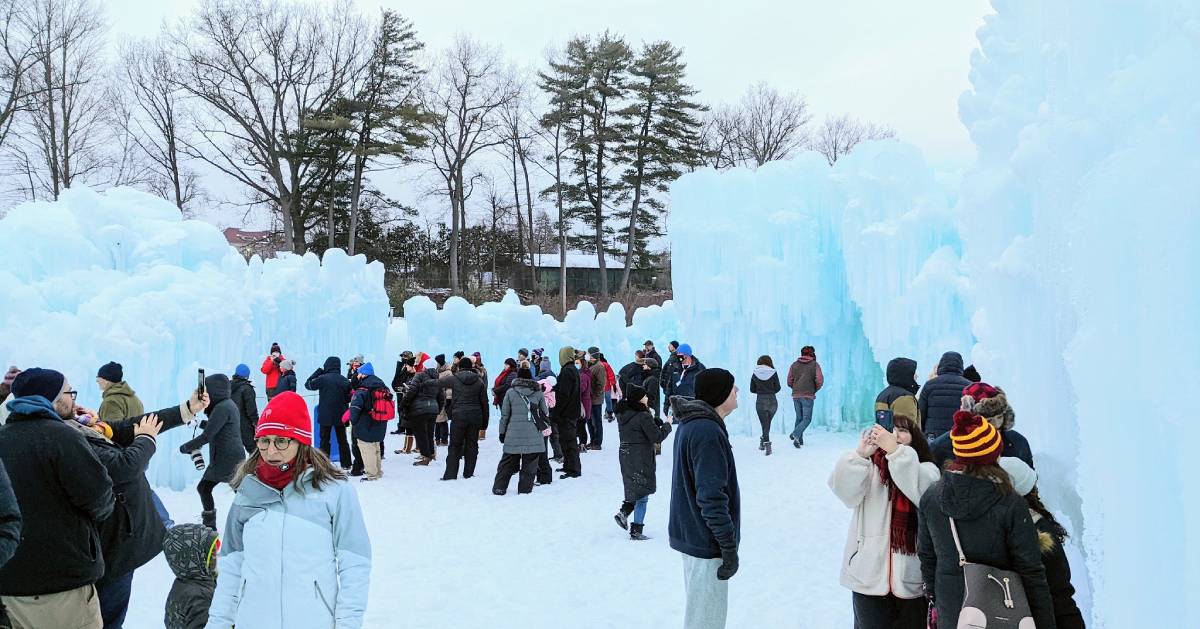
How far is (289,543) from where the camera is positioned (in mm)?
2611

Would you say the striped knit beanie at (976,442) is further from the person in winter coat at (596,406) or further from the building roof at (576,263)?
the building roof at (576,263)

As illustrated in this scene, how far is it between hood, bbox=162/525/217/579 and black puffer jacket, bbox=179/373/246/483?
4073 mm

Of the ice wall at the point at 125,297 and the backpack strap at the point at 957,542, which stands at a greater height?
the ice wall at the point at 125,297

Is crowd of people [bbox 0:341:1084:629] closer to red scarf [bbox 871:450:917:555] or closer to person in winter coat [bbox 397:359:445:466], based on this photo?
red scarf [bbox 871:450:917:555]

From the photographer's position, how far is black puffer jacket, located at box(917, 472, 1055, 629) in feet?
9.07

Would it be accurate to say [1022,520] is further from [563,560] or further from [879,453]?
[563,560]

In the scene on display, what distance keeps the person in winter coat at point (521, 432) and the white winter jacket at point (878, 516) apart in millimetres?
5701

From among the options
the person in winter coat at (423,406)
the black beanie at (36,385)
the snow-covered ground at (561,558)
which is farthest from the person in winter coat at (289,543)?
the person in winter coat at (423,406)

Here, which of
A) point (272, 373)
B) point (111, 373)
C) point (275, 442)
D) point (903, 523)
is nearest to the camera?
point (275, 442)

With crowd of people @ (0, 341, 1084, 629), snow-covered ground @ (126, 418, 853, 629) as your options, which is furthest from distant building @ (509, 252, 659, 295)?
crowd of people @ (0, 341, 1084, 629)

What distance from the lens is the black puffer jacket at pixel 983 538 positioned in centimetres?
277

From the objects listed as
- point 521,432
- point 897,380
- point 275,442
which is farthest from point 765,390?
point 275,442

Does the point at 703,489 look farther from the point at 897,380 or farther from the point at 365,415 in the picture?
the point at 365,415

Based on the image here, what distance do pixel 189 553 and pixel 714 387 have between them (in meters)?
2.43
